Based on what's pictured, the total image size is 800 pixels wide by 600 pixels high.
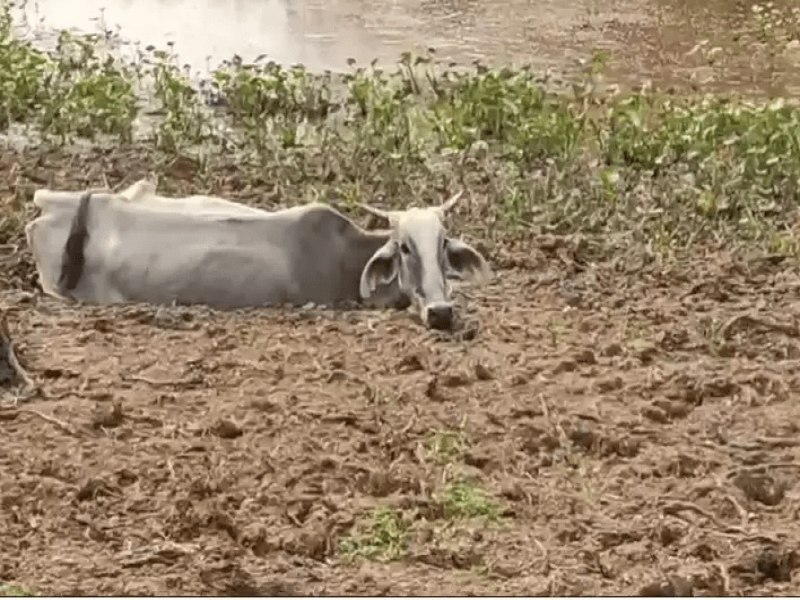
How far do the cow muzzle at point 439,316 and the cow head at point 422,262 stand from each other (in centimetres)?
7

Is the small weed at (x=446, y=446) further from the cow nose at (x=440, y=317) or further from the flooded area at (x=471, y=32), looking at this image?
the flooded area at (x=471, y=32)

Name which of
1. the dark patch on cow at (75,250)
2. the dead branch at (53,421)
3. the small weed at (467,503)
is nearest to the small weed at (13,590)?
the dead branch at (53,421)

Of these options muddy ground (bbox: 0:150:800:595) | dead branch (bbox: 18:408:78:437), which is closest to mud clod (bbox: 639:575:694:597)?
muddy ground (bbox: 0:150:800:595)

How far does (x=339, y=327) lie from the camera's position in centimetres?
540

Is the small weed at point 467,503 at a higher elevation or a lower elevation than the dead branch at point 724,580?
lower

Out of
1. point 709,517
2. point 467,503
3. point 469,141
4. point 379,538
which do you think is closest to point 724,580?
point 709,517

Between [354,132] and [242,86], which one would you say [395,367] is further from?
[242,86]

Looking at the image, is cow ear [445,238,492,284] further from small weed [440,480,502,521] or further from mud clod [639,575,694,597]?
mud clod [639,575,694,597]

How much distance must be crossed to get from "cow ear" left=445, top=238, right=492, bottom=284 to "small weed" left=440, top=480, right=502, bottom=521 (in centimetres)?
173

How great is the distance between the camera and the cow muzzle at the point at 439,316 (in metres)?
5.40

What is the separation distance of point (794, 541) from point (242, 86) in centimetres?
510

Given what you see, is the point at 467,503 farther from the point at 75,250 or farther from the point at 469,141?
the point at 469,141

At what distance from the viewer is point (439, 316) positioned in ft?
17.7

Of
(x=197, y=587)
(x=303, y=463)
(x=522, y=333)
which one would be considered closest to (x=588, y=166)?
(x=522, y=333)
